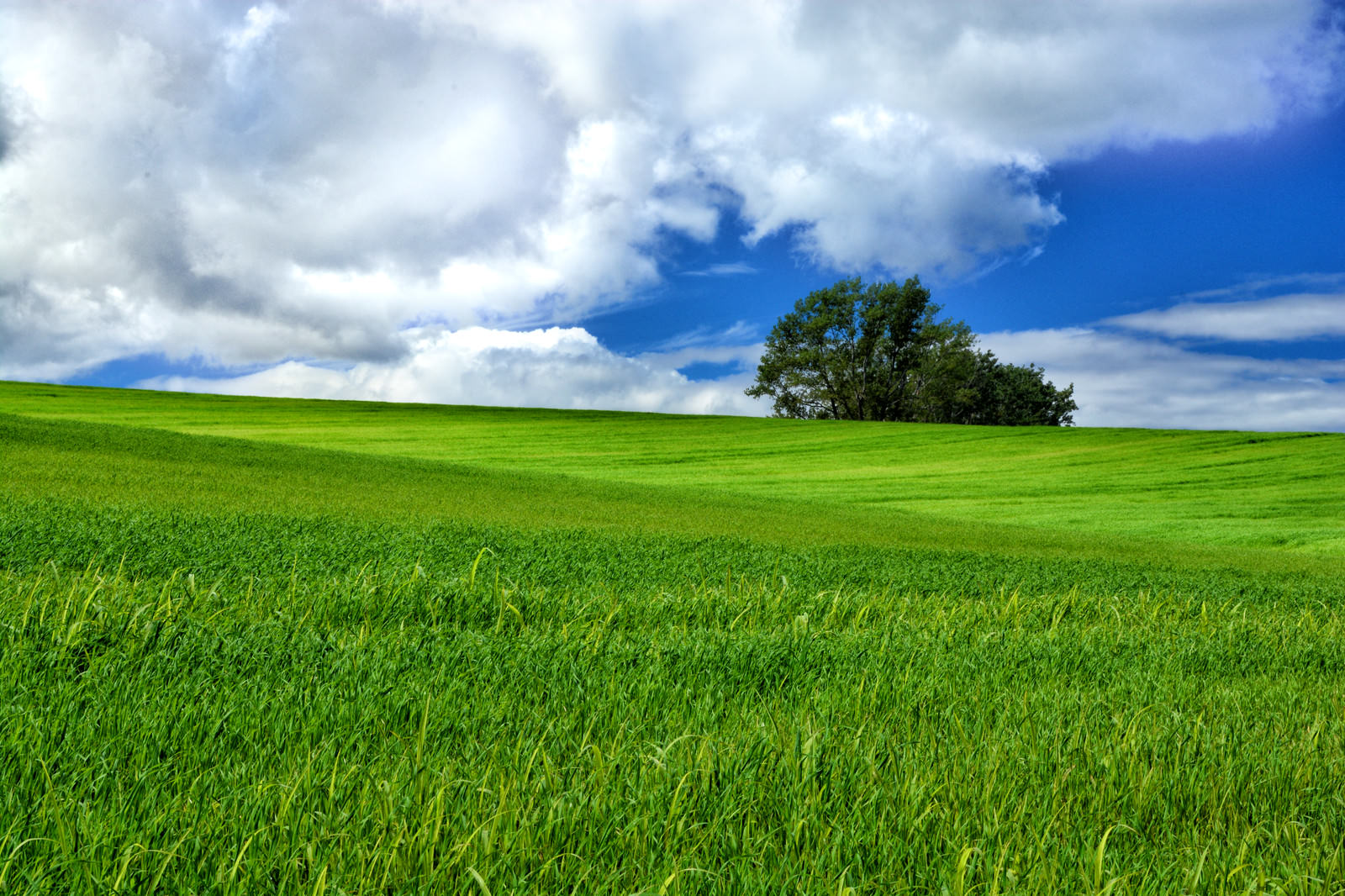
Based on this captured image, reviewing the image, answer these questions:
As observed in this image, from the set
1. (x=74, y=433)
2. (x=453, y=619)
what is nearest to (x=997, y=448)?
(x=74, y=433)

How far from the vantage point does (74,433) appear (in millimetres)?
17219

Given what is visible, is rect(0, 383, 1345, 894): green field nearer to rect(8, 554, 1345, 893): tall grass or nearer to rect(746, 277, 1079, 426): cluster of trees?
rect(8, 554, 1345, 893): tall grass

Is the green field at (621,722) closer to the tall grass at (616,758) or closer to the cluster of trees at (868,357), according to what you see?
the tall grass at (616,758)

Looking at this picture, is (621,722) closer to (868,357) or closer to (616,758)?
(616,758)

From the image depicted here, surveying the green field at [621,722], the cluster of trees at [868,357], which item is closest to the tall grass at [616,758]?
the green field at [621,722]

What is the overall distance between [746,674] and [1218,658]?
2.71 meters

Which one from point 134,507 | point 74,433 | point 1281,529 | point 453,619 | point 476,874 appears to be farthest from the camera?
point 1281,529

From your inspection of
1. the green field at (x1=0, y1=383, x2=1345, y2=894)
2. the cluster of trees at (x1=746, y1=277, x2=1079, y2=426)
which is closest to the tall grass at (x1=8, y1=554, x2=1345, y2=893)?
the green field at (x1=0, y1=383, x2=1345, y2=894)

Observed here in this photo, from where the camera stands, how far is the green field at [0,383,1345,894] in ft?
5.95

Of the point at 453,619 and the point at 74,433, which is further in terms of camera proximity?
the point at 74,433

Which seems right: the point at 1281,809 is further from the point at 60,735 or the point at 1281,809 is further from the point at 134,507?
the point at 134,507

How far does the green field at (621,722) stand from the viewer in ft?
5.95

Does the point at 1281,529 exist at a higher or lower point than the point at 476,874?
lower

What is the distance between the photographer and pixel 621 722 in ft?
8.52
